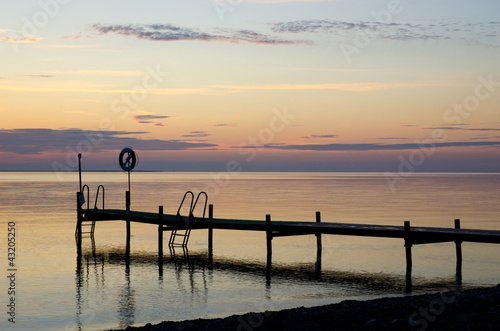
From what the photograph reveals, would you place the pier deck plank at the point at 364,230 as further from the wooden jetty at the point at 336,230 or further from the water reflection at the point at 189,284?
the water reflection at the point at 189,284

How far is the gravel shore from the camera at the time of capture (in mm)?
9984

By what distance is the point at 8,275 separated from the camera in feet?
64.2

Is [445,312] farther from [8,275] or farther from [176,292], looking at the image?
[8,275]

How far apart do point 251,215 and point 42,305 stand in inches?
1117

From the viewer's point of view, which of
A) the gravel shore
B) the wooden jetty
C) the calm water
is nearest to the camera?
the gravel shore

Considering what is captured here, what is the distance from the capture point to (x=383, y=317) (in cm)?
1062

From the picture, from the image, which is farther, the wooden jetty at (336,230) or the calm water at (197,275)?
the wooden jetty at (336,230)

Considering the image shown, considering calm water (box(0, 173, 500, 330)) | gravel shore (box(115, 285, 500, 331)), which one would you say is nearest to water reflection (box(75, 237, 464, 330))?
calm water (box(0, 173, 500, 330))

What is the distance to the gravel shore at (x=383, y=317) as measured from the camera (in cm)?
998

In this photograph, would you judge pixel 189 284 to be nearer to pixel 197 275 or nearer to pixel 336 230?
pixel 197 275

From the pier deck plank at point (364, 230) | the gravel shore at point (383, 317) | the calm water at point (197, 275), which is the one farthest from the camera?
the pier deck plank at point (364, 230)

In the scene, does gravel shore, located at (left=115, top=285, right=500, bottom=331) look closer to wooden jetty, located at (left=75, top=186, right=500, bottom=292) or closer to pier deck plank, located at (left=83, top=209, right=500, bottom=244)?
wooden jetty, located at (left=75, top=186, right=500, bottom=292)

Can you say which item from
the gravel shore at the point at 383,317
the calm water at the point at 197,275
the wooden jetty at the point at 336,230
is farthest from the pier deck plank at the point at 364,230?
the gravel shore at the point at 383,317

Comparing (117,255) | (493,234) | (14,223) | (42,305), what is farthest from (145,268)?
(14,223)
